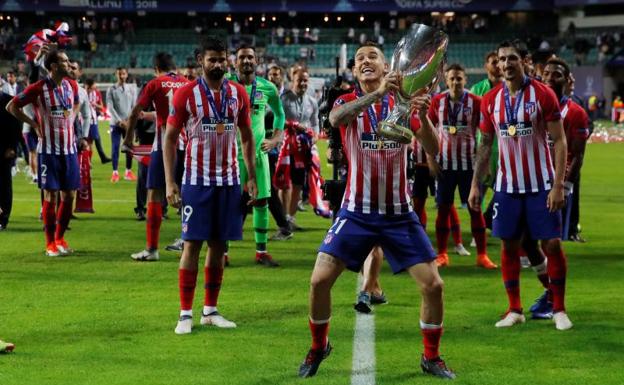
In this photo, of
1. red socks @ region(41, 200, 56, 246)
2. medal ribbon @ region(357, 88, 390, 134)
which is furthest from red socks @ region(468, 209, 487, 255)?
medal ribbon @ region(357, 88, 390, 134)

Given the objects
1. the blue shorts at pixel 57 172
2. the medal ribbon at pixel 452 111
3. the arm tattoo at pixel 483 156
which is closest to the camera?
the arm tattoo at pixel 483 156

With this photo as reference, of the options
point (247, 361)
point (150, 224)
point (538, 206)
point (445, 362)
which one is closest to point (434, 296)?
point (445, 362)

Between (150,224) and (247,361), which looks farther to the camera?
(150,224)

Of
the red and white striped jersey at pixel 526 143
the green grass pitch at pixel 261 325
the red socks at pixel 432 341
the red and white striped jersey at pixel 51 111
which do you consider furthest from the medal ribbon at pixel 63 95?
the red socks at pixel 432 341

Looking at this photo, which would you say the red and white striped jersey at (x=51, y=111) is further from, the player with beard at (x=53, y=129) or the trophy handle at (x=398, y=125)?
the trophy handle at (x=398, y=125)

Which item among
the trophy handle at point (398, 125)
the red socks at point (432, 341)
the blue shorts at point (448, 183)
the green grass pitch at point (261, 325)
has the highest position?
the trophy handle at point (398, 125)

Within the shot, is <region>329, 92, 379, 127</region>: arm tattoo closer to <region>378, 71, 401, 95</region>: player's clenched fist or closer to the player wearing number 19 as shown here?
<region>378, 71, 401, 95</region>: player's clenched fist

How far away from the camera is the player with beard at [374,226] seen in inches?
255

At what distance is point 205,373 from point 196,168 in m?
1.86

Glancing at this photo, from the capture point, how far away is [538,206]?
312 inches

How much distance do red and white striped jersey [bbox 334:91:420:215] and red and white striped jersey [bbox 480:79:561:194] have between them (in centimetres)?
161

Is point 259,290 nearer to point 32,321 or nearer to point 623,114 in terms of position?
point 32,321

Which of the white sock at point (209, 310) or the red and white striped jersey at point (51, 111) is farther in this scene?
the red and white striped jersey at point (51, 111)

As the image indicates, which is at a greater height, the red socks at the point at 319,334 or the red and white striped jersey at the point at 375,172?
the red and white striped jersey at the point at 375,172
